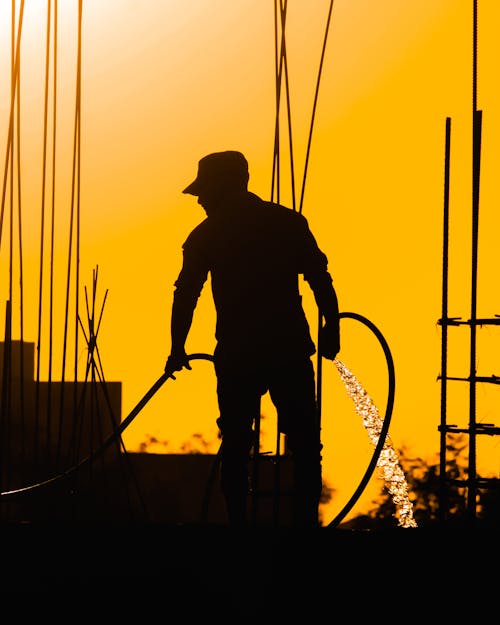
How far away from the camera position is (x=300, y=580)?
4238 mm

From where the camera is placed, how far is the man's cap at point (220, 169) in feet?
18.0

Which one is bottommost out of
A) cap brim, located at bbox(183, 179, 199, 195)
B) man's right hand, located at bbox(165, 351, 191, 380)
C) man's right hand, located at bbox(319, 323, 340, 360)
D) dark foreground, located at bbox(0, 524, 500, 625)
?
dark foreground, located at bbox(0, 524, 500, 625)

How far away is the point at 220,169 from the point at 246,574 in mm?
1756

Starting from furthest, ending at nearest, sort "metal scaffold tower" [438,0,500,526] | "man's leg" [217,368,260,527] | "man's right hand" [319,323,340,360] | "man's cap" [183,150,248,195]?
1. "metal scaffold tower" [438,0,500,526]
2. "man's right hand" [319,323,340,360]
3. "man's leg" [217,368,260,527]
4. "man's cap" [183,150,248,195]

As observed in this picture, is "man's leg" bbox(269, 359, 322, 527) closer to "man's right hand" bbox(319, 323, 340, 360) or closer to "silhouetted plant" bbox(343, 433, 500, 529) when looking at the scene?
"man's right hand" bbox(319, 323, 340, 360)

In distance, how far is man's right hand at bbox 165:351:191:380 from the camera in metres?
5.77

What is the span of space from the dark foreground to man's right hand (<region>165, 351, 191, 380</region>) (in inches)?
48.7

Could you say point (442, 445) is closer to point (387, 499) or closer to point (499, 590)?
point (499, 590)

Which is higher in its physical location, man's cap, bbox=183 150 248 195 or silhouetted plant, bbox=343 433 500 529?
man's cap, bbox=183 150 248 195

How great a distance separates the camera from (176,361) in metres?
5.80

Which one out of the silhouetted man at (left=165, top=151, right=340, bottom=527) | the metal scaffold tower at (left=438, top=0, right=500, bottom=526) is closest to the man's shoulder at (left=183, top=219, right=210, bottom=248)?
the silhouetted man at (left=165, top=151, right=340, bottom=527)

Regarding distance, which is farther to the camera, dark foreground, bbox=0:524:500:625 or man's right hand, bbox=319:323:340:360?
man's right hand, bbox=319:323:340:360

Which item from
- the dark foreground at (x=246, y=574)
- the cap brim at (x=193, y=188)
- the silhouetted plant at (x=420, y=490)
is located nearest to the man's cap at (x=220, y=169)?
the cap brim at (x=193, y=188)

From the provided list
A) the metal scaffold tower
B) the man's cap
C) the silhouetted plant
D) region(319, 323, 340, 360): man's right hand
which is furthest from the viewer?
the silhouetted plant
